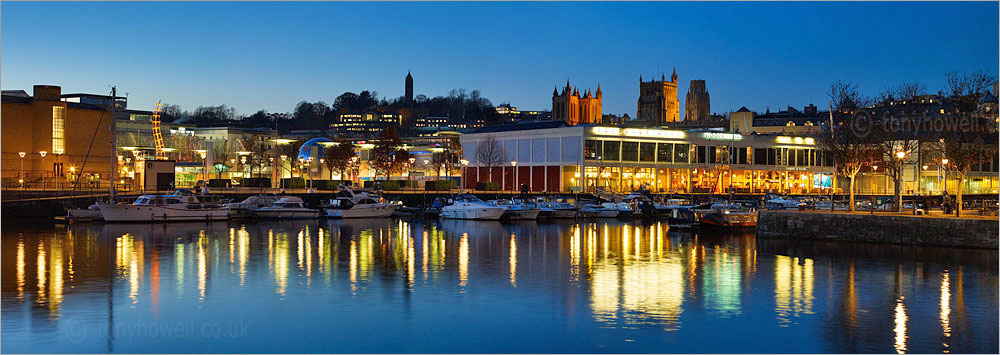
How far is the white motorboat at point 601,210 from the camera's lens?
73562 millimetres

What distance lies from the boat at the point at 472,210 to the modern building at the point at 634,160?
32.9m

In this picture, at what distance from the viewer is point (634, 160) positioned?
106438mm

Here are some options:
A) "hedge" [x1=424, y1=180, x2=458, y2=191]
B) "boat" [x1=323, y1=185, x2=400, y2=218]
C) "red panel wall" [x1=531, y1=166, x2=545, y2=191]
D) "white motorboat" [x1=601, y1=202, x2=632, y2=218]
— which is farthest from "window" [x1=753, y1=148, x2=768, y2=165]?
"boat" [x1=323, y1=185, x2=400, y2=218]

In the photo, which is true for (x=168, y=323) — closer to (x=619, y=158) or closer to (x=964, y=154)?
(x=964, y=154)

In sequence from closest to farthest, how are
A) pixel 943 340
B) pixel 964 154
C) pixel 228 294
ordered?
1. pixel 943 340
2. pixel 228 294
3. pixel 964 154

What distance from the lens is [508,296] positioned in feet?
86.6

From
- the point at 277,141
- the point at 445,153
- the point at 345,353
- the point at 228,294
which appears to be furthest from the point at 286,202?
the point at 277,141

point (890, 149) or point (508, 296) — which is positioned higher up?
point (890, 149)

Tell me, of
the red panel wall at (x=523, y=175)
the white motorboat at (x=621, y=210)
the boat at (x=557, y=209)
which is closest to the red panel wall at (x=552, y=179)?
the red panel wall at (x=523, y=175)

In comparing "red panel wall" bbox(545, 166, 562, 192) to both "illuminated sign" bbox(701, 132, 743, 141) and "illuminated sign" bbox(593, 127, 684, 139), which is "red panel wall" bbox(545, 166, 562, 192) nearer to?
"illuminated sign" bbox(593, 127, 684, 139)

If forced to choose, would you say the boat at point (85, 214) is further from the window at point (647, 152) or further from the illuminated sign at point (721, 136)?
the illuminated sign at point (721, 136)

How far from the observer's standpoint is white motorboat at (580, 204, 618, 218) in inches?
2896

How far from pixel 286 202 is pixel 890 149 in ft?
131

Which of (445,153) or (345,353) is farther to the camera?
(445,153)
